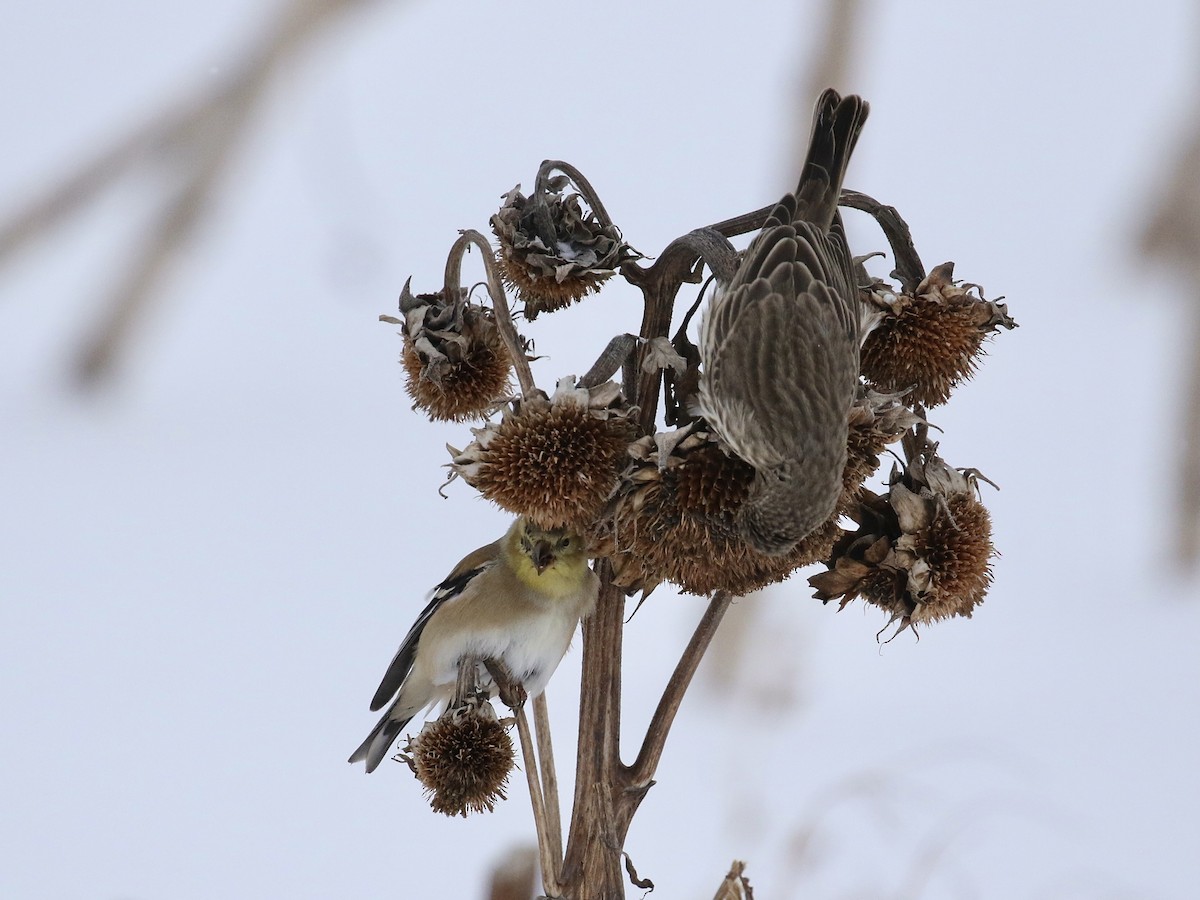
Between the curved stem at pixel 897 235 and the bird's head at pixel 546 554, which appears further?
the bird's head at pixel 546 554

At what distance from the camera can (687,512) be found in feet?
3.18

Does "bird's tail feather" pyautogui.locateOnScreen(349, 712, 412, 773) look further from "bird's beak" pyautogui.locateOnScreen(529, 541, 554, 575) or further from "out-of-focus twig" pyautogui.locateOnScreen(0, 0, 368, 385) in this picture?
"out-of-focus twig" pyautogui.locateOnScreen(0, 0, 368, 385)

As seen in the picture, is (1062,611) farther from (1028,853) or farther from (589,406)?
(589,406)

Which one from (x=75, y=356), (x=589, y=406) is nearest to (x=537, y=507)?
(x=589, y=406)

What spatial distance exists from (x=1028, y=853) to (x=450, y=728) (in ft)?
5.13

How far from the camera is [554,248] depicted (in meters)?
1.09

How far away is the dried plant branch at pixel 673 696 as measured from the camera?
109 cm

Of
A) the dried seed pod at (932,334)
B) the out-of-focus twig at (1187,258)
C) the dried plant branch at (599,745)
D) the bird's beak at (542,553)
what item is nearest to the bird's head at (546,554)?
the bird's beak at (542,553)

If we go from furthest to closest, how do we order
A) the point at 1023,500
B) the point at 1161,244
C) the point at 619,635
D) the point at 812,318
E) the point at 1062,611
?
1. the point at 1161,244
2. the point at 1023,500
3. the point at 1062,611
4. the point at 812,318
5. the point at 619,635

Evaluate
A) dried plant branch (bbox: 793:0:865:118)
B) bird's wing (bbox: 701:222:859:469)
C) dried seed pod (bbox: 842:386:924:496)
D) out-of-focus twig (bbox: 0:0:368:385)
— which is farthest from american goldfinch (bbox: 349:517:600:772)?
out-of-focus twig (bbox: 0:0:368:385)

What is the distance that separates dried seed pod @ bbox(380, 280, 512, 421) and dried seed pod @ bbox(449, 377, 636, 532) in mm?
108

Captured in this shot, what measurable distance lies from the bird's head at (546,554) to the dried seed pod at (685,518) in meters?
0.19

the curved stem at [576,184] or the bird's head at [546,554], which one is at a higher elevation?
the curved stem at [576,184]

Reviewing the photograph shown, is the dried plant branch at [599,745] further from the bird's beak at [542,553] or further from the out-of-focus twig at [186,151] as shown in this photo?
the out-of-focus twig at [186,151]
